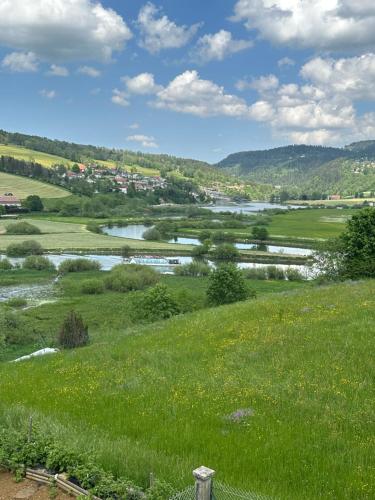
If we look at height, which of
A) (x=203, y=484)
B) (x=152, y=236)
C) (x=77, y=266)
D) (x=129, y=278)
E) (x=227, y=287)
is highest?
(x=203, y=484)

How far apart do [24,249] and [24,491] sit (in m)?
119

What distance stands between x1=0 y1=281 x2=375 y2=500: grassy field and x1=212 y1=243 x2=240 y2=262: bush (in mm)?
95792

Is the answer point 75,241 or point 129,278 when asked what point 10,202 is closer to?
point 75,241

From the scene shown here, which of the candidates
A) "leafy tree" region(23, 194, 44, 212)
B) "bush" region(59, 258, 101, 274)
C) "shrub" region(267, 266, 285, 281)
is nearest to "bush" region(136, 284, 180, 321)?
"shrub" region(267, 266, 285, 281)

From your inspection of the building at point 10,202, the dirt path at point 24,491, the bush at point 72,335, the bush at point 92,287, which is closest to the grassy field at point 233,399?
the dirt path at point 24,491

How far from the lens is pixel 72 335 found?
32.4 m

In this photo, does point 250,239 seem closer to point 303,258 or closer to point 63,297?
point 303,258

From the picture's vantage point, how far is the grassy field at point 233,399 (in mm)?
9727

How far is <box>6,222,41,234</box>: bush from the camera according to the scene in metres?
149

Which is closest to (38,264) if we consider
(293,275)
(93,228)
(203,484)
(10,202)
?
(293,275)

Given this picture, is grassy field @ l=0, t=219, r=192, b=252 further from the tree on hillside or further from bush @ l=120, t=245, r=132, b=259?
the tree on hillside

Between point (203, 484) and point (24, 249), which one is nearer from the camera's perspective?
point (203, 484)

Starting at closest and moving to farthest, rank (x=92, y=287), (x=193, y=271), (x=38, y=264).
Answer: (x=92, y=287) → (x=193, y=271) → (x=38, y=264)

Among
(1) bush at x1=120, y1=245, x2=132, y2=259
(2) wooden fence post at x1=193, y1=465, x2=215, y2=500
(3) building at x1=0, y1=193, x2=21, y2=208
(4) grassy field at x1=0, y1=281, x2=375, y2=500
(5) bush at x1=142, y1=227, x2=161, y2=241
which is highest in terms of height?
(2) wooden fence post at x1=193, y1=465, x2=215, y2=500
